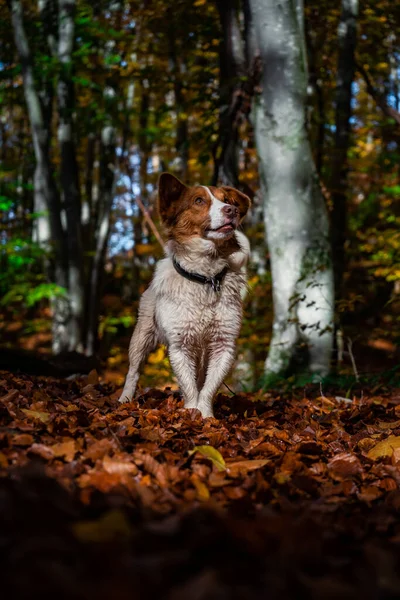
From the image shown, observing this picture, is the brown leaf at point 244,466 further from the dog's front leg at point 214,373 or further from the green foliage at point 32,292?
the green foliage at point 32,292

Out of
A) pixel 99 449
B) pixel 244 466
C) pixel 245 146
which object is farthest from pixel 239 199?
pixel 245 146

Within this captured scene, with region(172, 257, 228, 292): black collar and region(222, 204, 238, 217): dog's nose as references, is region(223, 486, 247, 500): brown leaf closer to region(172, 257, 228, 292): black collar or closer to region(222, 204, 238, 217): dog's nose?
region(172, 257, 228, 292): black collar

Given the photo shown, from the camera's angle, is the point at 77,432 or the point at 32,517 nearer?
the point at 32,517

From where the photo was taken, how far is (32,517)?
6.12 feet

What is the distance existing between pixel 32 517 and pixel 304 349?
5.65m

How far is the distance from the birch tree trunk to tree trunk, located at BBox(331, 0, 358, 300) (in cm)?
303

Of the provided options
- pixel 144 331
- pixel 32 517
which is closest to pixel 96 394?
pixel 144 331

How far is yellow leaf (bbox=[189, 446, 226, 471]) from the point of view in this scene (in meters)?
3.09

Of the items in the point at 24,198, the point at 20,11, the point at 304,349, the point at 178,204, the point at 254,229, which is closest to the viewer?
the point at 178,204

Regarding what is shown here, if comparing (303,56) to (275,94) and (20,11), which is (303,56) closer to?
(275,94)

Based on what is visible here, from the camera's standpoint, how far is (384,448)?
3.68 m

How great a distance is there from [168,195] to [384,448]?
2.56 m

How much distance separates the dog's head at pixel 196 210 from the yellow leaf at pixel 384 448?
6.25 ft

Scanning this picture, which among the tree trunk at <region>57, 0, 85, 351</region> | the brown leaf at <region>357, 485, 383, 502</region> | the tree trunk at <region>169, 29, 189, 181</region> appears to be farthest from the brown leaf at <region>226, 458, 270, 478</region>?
the tree trunk at <region>57, 0, 85, 351</region>
